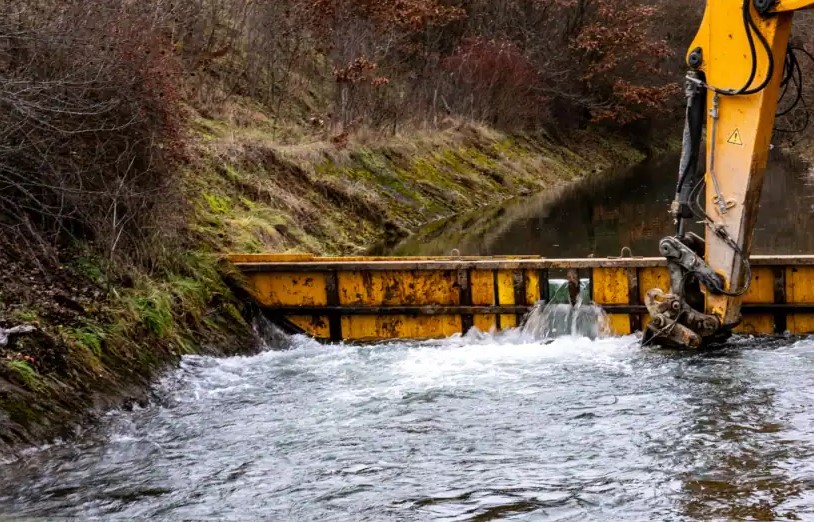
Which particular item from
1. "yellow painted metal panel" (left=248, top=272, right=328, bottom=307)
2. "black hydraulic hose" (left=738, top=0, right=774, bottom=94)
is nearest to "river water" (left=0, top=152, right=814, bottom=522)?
"yellow painted metal panel" (left=248, top=272, right=328, bottom=307)

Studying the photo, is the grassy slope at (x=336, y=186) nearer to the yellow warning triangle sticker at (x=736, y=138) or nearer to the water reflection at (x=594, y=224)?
the water reflection at (x=594, y=224)

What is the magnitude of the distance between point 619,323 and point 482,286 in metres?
1.85

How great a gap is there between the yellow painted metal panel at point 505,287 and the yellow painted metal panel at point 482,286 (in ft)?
0.31

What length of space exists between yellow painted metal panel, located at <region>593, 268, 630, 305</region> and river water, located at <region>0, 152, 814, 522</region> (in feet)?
2.40

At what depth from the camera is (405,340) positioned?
1451 cm

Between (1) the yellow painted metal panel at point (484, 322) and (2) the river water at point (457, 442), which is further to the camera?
(1) the yellow painted metal panel at point (484, 322)

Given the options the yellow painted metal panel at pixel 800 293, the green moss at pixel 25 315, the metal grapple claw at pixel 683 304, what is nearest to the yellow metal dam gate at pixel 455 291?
the yellow painted metal panel at pixel 800 293

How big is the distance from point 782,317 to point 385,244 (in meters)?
10.8

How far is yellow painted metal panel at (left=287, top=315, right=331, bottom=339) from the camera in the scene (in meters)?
14.8

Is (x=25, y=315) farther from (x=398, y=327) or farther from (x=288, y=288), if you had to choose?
(x=398, y=327)

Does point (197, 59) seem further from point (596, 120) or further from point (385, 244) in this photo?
point (596, 120)

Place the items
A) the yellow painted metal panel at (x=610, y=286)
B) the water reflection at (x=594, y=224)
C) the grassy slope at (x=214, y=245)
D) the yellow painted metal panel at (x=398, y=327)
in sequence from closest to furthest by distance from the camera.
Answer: the grassy slope at (x=214, y=245) → the yellow painted metal panel at (x=610, y=286) → the yellow painted metal panel at (x=398, y=327) → the water reflection at (x=594, y=224)

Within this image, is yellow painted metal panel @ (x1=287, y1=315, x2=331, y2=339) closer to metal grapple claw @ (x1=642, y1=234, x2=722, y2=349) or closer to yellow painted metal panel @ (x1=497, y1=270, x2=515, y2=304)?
yellow painted metal panel @ (x1=497, y1=270, x2=515, y2=304)

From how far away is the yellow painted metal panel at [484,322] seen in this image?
46.9 feet
